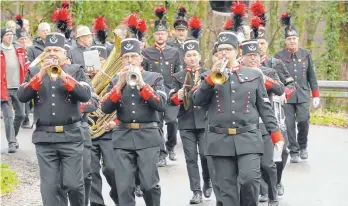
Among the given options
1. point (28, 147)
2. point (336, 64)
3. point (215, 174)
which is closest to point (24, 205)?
point (215, 174)

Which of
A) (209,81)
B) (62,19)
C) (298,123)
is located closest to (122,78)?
(209,81)

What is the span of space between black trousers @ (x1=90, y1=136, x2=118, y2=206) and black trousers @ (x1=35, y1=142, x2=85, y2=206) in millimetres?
1282

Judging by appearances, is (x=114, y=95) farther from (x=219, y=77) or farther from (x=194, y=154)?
(x=194, y=154)

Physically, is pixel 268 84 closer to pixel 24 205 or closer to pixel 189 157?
pixel 189 157

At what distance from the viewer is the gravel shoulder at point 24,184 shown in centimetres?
1282

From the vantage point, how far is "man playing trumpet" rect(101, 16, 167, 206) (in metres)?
10.9

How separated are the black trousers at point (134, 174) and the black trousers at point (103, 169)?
1008mm

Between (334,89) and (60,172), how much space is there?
43.2 ft

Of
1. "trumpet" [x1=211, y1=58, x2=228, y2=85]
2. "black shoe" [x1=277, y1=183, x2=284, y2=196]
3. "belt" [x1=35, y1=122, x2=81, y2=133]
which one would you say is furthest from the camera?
"black shoe" [x1=277, y1=183, x2=284, y2=196]

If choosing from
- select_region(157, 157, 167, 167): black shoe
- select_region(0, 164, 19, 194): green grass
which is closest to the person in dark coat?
select_region(157, 157, 167, 167): black shoe

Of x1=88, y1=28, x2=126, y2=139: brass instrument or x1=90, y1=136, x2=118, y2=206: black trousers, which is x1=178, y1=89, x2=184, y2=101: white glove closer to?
x1=88, y1=28, x2=126, y2=139: brass instrument

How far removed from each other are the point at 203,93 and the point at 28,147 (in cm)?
808

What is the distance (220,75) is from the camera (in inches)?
399

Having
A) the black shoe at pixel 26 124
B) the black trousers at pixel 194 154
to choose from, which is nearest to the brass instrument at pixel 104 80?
the black trousers at pixel 194 154
